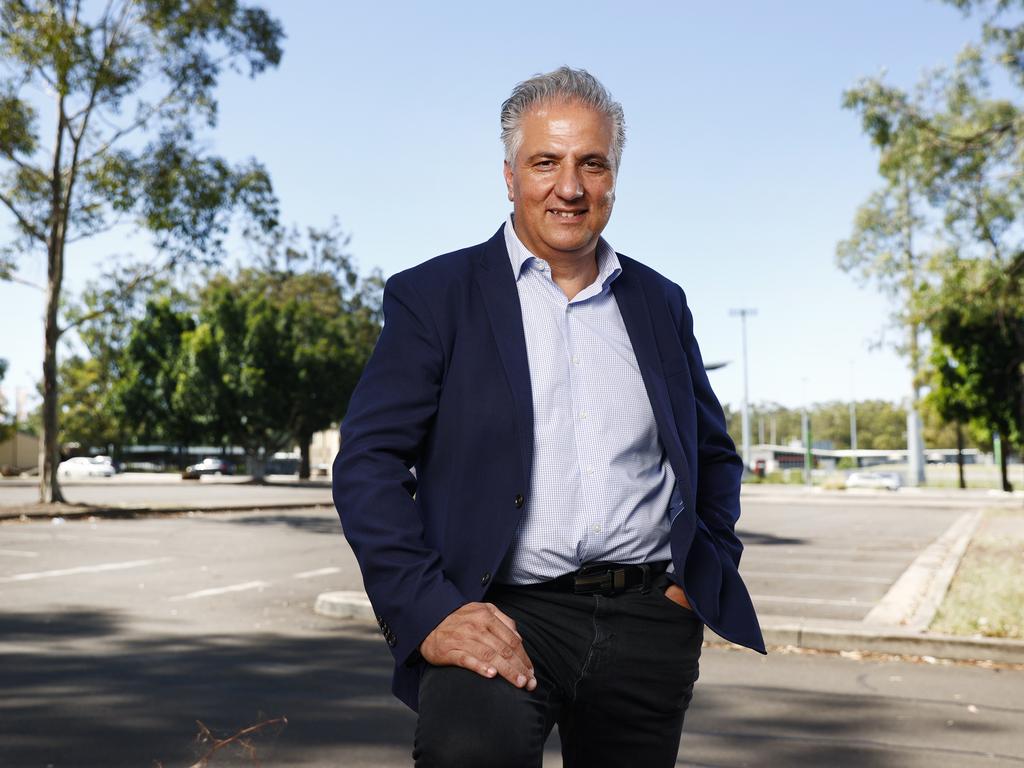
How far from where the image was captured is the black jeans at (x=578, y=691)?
5.85 ft

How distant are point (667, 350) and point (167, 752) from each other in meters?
3.50

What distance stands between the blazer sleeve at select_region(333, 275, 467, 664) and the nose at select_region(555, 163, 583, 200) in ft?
1.24

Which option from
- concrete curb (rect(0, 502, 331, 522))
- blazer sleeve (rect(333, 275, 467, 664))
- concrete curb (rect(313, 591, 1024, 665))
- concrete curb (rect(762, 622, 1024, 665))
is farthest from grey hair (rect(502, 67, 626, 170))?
concrete curb (rect(0, 502, 331, 522))

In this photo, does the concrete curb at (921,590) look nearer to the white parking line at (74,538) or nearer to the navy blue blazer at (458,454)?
the navy blue blazer at (458,454)

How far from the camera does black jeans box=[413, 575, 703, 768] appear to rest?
178 cm

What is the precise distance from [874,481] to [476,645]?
46.6 m

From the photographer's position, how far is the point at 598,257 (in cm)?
237

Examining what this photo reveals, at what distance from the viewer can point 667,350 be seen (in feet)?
7.50

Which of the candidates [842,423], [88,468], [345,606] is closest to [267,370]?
[88,468]

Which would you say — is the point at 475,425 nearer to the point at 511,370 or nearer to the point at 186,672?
the point at 511,370

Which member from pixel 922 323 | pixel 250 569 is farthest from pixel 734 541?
pixel 922 323

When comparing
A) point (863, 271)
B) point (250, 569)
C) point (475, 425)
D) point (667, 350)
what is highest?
point (863, 271)

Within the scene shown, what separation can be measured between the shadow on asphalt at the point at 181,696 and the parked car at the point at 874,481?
40629 millimetres

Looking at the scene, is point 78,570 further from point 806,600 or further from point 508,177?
point 508,177
